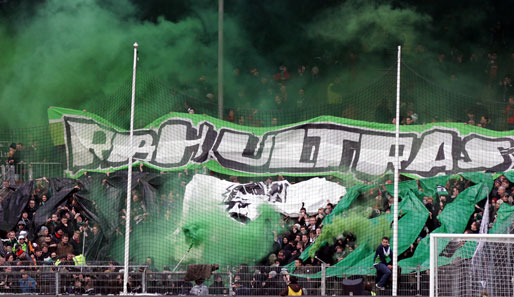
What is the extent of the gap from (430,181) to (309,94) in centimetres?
726

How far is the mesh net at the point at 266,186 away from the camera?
13609 millimetres

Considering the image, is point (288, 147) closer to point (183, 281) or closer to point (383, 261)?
point (383, 261)

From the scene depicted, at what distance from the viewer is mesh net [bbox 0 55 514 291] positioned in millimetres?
13609

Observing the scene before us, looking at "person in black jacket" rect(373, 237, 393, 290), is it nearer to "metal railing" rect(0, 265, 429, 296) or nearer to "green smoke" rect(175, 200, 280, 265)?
"metal railing" rect(0, 265, 429, 296)

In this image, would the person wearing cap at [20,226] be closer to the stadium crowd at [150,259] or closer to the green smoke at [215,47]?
the stadium crowd at [150,259]

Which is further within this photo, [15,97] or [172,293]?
[15,97]

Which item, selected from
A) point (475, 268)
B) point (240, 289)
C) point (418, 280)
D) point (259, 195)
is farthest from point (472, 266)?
point (259, 195)

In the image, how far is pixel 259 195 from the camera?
47.0 feet

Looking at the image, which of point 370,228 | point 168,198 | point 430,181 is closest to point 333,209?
A: point 370,228

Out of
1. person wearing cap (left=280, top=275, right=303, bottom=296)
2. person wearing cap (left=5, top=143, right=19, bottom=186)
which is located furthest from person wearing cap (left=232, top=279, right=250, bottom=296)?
person wearing cap (left=5, top=143, right=19, bottom=186)

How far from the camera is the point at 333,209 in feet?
46.0

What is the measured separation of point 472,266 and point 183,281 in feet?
14.3

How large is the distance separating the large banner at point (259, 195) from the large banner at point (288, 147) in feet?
0.77

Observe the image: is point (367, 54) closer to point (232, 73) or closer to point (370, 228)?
point (232, 73)
